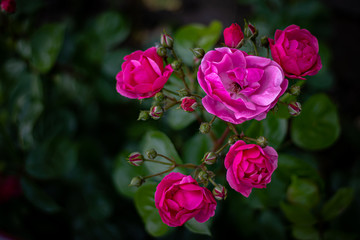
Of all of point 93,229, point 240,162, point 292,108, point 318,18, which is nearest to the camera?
point 240,162

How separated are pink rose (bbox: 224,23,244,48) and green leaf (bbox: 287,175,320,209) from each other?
0.62 metres

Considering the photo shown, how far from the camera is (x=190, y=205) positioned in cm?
73

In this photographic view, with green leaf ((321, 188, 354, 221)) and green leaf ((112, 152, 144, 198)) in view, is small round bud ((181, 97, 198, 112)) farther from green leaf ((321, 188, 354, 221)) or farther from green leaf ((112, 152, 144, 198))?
green leaf ((321, 188, 354, 221))

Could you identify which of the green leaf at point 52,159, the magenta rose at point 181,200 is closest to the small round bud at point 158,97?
the magenta rose at point 181,200

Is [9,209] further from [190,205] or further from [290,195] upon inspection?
[290,195]

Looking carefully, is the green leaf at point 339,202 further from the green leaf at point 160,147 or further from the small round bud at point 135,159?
the small round bud at point 135,159

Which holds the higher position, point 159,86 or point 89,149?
point 159,86

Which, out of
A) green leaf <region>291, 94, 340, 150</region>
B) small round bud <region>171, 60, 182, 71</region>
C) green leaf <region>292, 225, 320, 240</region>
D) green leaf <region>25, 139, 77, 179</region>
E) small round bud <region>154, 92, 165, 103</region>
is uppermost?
small round bud <region>171, 60, 182, 71</region>

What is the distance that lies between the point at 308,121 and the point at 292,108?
40cm

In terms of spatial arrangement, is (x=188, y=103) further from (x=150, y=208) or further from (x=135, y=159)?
(x=150, y=208)

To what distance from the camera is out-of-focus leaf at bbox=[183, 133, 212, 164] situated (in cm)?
121

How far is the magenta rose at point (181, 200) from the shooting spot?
732 mm

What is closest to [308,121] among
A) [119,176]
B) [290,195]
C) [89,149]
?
[290,195]

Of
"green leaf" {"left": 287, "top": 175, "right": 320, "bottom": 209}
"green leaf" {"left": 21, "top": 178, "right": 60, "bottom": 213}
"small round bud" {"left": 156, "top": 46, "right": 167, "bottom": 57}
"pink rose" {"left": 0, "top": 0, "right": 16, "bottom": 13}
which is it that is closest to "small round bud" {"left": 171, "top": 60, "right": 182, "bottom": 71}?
"small round bud" {"left": 156, "top": 46, "right": 167, "bottom": 57}
